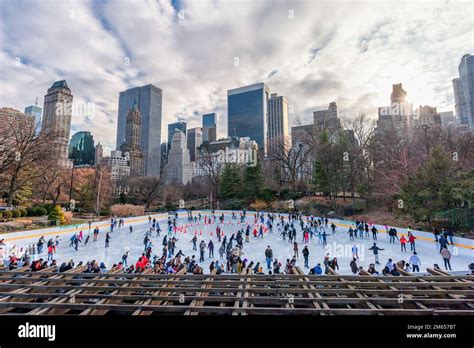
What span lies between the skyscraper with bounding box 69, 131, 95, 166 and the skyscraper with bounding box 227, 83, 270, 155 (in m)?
75.4

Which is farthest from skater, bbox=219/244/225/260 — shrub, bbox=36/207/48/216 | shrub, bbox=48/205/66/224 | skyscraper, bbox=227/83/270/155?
skyscraper, bbox=227/83/270/155

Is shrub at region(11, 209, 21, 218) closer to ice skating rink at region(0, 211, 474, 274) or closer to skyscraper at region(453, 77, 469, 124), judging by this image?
ice skating rink at region(0, 211, 474, 274)

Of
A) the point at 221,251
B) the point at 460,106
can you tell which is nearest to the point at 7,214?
the point at 221,251

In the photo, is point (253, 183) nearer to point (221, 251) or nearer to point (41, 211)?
point (41, 211)

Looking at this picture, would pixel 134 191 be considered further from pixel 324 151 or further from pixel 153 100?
pixel 153 100

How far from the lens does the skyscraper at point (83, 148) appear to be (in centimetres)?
10266

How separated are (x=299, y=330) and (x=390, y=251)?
15.4 metres

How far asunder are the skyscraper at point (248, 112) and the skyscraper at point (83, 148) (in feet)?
247

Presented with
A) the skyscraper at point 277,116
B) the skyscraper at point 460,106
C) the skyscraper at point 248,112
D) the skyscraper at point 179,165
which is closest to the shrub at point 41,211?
the skyscraper at point 460,106

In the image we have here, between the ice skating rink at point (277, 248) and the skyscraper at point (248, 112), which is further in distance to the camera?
the skyscraper at point (248, 112)

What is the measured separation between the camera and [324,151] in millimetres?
41906

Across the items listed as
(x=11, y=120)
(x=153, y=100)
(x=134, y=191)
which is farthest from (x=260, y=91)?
(x=11, y=120)

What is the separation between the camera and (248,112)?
155 meters

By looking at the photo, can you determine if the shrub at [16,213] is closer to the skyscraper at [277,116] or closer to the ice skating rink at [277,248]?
the ice skating rink at [277,248]
